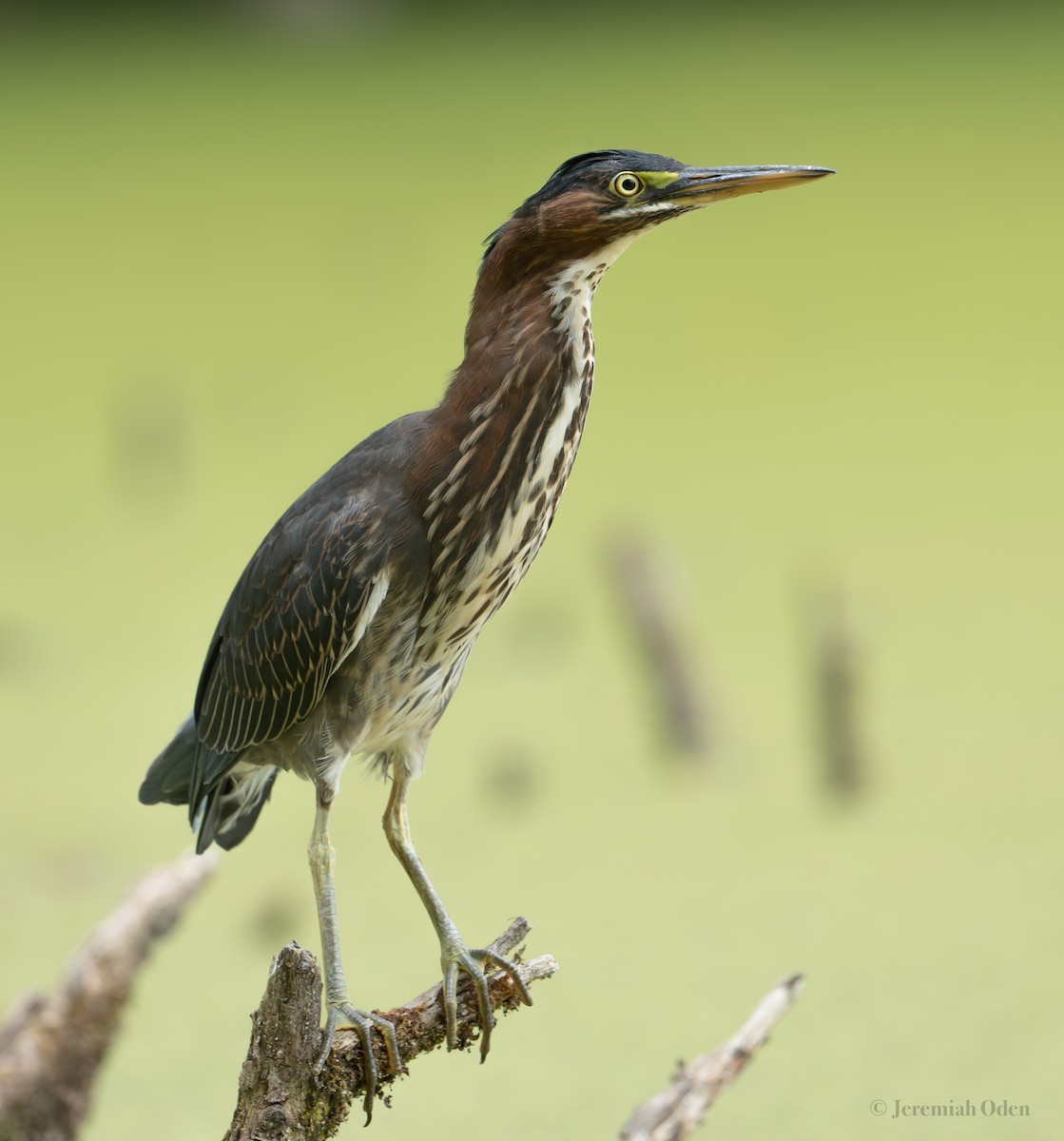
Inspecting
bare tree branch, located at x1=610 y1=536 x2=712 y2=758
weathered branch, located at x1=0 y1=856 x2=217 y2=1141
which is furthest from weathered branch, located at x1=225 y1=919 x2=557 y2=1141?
bare tree branch, located at x1=610 y1=536 x2=712 y2=758

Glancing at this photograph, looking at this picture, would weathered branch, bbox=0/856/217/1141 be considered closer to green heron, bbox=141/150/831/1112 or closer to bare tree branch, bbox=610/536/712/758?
green heron, bbox=141/150/831/1112

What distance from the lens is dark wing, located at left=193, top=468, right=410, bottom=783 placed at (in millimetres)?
1755

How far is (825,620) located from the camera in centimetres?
329

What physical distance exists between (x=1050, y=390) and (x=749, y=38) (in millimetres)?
2713

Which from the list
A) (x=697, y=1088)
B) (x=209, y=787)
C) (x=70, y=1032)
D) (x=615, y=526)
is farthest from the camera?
(x=615, y=526)

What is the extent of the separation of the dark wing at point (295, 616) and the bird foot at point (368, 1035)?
0.34 m

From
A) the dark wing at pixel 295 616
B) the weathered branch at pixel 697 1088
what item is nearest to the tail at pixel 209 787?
the dark wing at pixel 295 616

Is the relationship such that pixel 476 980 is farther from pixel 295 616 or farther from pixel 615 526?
pixel 615 526

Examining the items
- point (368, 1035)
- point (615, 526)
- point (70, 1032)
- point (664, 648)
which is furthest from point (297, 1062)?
point (615, 526)

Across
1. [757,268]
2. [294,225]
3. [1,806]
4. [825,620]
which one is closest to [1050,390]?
[757,268]

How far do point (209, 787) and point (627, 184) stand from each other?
886mm

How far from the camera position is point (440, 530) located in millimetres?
1760

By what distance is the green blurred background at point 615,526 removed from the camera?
2.74 meters

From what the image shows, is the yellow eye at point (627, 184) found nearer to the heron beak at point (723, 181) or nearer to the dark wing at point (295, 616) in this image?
the heron beak at point (723, 181)
